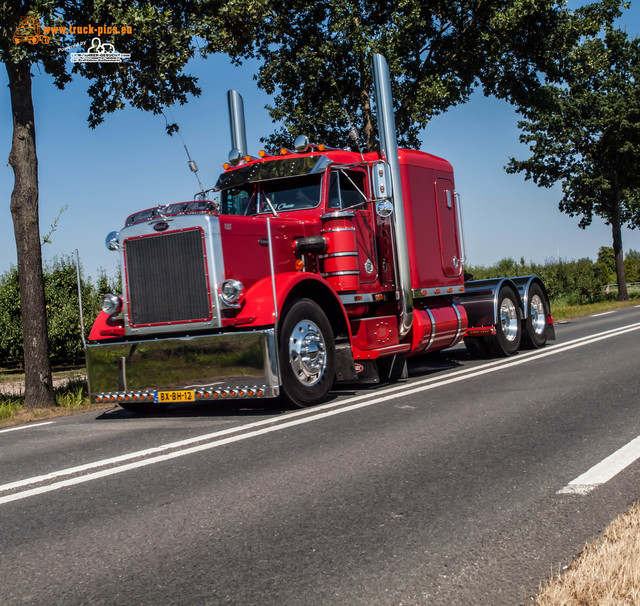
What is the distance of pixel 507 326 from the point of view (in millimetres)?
13070

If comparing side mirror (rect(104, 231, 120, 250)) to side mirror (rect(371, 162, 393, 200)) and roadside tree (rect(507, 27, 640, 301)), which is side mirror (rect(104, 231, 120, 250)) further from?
roadside tree (rect(507, 27, 640, 301))

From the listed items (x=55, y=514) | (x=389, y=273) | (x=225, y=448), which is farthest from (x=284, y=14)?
(x=55, y=514)

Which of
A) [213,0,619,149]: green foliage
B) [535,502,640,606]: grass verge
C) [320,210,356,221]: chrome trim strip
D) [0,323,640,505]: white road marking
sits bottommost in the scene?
[535,502,640,606]: grass verge

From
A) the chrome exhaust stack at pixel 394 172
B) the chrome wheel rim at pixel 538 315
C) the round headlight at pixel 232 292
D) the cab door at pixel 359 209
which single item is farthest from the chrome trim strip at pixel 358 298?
the chrome wheel rim at pixel 538 315

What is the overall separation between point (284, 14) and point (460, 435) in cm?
1504

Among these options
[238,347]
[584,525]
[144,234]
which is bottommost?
[584,525]

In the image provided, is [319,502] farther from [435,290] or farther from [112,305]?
[435,290]

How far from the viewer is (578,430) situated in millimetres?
6316

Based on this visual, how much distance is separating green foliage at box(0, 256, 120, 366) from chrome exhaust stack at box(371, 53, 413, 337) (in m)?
16.4

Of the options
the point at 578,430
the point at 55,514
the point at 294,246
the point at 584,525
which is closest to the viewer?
the point at 584,525

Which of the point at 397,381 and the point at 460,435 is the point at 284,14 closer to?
the point at 397,381

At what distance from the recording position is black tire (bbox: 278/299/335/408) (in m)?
8.16

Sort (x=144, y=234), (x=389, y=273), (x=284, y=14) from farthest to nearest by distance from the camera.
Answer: (x=284, y=14), (x=389, y=273), (x=144, y=234)

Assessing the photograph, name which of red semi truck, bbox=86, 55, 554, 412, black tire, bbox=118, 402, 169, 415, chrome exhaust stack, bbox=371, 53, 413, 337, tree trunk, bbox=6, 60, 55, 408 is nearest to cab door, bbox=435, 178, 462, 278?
red semi truck, bbox=86, 55, 554, 412
